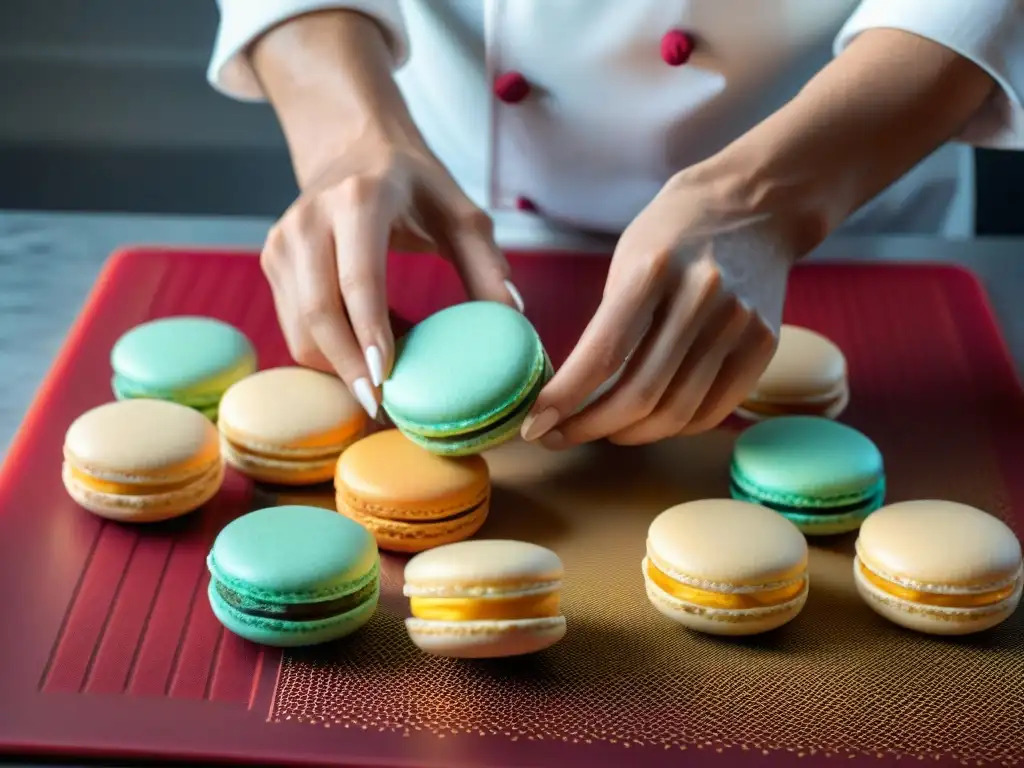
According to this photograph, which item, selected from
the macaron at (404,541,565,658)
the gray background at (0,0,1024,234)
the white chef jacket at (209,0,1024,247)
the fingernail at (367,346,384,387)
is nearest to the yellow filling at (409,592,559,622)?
the macaron at (404,541,565,658)

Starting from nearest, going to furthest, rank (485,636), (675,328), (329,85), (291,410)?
(485,636) < (675,328) < (291,410) < (329,85)

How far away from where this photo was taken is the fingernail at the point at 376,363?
3.63ft

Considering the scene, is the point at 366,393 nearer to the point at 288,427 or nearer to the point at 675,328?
the point at 288,427

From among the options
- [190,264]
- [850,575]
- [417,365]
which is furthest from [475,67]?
[850,575]

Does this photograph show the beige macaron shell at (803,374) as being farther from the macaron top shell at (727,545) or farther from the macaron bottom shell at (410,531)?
the macaron bottom shell at (410,531)

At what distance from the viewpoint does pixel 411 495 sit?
3.59 ft

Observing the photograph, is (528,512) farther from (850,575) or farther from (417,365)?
(850,575)

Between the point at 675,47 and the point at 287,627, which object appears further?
the point at 675,47

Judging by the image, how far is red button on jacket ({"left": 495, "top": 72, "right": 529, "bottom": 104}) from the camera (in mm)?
1376

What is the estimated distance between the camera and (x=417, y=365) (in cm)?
111

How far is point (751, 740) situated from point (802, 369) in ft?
1.47

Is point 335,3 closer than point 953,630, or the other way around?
point 953,630

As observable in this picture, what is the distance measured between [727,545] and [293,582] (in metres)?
0.32

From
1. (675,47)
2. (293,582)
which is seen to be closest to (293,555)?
(293,582)
